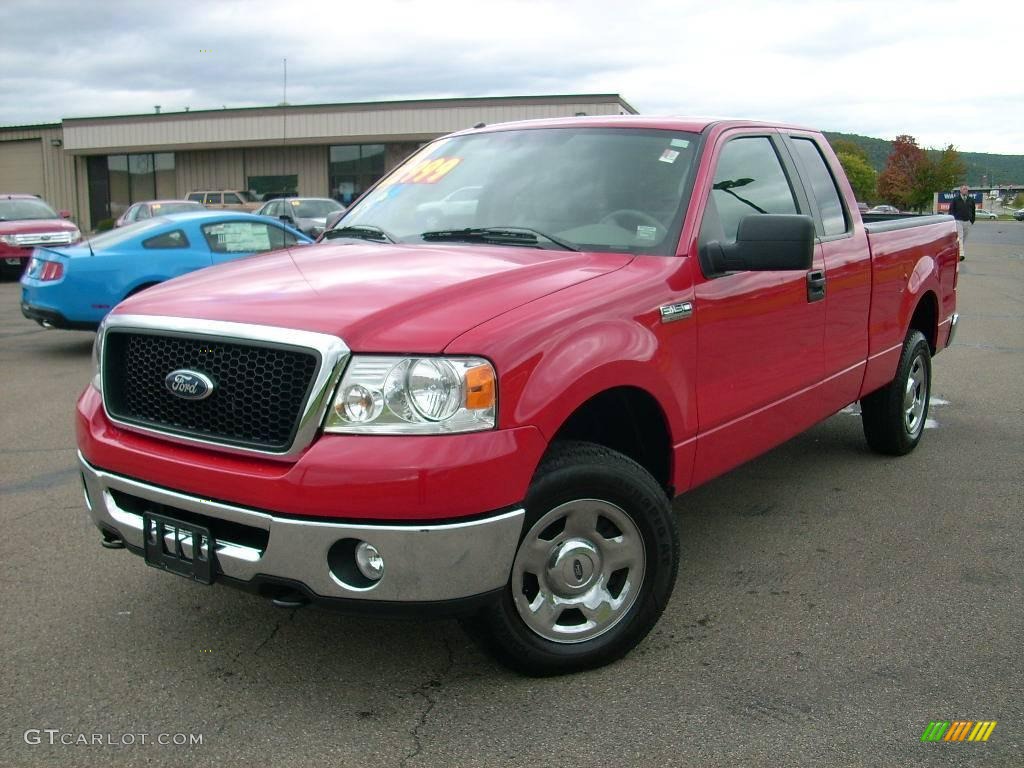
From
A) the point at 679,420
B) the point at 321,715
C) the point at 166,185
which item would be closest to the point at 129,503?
the point at 321,715

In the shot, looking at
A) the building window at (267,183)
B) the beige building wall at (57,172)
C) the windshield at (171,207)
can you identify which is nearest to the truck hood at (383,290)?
the windshield at (171,207)

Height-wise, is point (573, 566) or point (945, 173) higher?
point (945, 173)

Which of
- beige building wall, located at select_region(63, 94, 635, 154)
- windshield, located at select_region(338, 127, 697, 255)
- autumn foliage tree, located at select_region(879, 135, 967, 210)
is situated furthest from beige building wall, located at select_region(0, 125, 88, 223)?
autumn foliage tree, located at select_region(879, 135, 967, 210)

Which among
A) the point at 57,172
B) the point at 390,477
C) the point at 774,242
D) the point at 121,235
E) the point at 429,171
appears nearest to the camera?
the point at 390,477

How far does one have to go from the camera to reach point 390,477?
9.18ft

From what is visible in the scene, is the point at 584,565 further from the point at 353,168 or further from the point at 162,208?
the point at 353,168

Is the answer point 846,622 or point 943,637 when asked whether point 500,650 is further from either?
point 943,637

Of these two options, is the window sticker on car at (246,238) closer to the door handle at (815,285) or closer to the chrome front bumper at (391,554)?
the door handle at (815,285)

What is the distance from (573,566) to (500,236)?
1.39m

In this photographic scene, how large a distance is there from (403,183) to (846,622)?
8.87ft

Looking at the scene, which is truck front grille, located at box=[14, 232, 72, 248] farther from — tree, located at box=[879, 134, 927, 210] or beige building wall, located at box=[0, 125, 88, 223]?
tree, located at box=[879, 134, 927, 210]

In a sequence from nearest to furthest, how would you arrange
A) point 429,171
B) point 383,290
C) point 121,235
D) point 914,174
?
1. point 383,290
2. point 429,171
3. point 121,235
4. point 914,174

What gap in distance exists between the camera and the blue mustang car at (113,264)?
10047mm

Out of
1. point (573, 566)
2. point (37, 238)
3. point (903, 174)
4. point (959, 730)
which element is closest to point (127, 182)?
point (37, 238)
